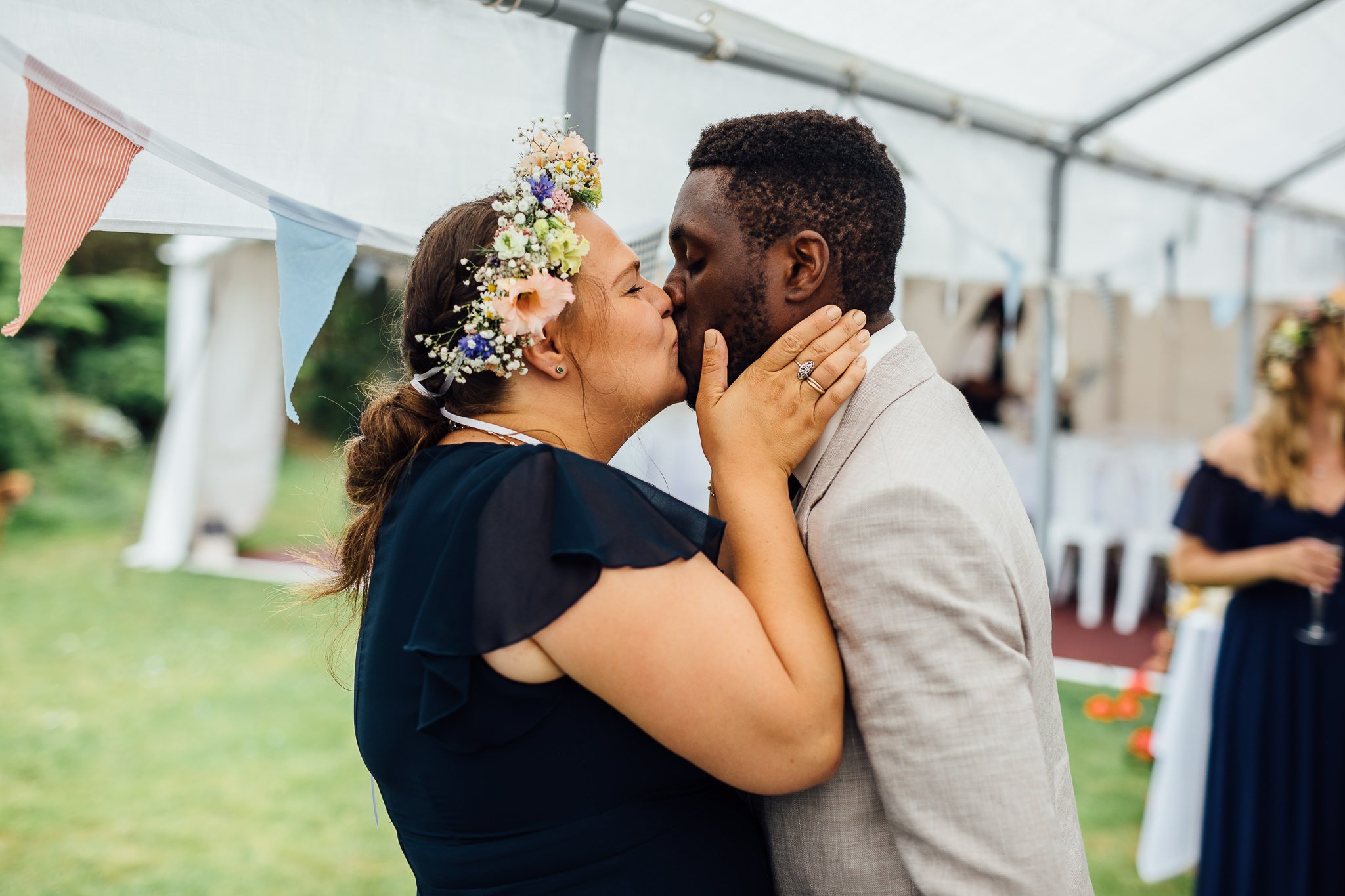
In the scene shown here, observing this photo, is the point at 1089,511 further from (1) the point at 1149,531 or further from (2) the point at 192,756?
A: (2) the point at 192,756

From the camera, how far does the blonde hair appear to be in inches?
137

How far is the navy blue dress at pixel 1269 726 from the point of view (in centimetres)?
336

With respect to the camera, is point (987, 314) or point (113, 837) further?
point (987, 314)

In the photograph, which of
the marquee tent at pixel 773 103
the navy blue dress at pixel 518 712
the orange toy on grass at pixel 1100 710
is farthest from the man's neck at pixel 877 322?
the orange toy on grass at pixel 1100 710

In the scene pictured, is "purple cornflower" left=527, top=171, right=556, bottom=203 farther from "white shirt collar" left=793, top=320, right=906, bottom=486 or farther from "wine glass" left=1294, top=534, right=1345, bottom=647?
"wine glass" left=1294, top=534, right=1345, bottom=647

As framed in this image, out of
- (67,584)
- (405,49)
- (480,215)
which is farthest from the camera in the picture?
(67,584)

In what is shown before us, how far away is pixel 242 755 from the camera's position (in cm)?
539

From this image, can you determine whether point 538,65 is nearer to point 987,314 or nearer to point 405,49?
point 405,49

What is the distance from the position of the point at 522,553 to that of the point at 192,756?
492 cm

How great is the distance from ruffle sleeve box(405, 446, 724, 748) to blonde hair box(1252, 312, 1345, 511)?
9.62 ft

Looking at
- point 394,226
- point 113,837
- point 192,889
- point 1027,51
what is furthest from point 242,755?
point 1027,51

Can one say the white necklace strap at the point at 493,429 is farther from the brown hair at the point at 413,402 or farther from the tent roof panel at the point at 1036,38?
the tent roof panel at the point at 1036,38

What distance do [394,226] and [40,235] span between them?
0.67m

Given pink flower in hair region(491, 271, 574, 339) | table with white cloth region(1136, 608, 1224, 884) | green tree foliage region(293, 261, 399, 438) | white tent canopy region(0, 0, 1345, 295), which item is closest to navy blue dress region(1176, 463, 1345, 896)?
table with white cloth region(1136, 608, 1224, 884)
